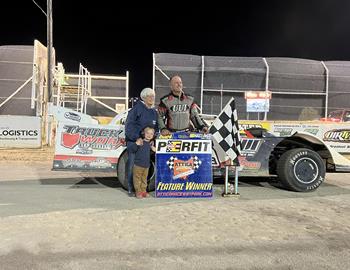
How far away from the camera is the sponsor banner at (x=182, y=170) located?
7.12 m

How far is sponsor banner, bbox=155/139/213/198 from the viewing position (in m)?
7.12

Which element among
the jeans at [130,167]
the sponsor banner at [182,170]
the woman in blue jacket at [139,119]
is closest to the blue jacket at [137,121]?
the woman in blue jacket at [139,119]

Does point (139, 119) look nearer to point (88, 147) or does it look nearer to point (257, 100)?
point (88, 147)

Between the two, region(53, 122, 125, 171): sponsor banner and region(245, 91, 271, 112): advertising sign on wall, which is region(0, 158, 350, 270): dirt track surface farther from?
region(245, 91, 271, 112): advertising sign on wall

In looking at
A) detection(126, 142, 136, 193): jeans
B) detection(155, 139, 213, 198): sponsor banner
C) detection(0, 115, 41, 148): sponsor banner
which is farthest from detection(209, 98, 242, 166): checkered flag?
detection(0, 115, 41, 148): sponsor banner

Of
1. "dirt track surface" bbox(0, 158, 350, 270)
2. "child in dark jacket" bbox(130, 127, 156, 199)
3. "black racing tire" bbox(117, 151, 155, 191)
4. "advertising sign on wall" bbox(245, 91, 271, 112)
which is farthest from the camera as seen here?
"advertising sign on wall" bbox(245, 91, 271, 112)

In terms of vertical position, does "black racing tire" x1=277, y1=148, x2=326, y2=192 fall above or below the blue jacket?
below

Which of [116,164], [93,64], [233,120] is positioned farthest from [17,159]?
[93,64]

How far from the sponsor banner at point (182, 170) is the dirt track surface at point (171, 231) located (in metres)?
0.21

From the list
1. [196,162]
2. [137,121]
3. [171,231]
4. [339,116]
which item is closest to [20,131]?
[137,121]

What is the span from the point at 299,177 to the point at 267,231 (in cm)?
297

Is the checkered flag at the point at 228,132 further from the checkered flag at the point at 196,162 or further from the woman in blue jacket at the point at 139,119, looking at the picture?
the woman in blue jacket at the point at 139,119

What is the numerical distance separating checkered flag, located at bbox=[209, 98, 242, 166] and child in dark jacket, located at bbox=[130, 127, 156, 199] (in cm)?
103

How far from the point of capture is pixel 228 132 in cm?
736
